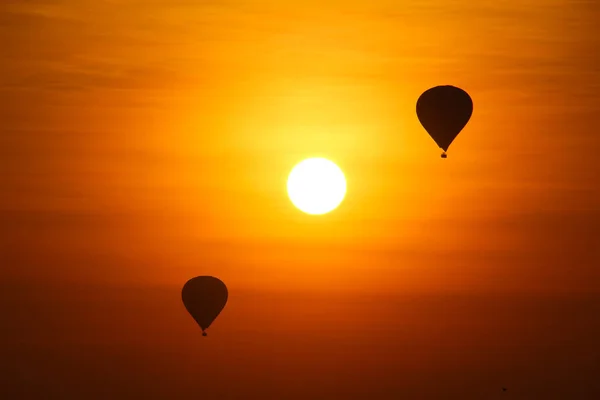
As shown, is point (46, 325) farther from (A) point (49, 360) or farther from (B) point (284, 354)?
(B) point (284, 354)

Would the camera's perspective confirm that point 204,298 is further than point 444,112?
Yes

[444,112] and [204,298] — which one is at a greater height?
[444,112]

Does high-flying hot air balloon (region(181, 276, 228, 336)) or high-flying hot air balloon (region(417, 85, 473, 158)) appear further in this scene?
high-flying hot air balloon (region(181, 276, 228, 336))

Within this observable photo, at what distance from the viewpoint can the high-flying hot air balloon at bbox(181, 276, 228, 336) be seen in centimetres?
3441

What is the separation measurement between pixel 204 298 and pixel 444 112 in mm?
9522

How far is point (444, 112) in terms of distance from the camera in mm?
29797

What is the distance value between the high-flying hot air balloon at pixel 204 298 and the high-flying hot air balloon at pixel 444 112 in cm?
885

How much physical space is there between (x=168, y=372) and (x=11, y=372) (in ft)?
25.1

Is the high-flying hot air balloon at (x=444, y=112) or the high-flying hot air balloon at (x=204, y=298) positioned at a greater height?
the high-flying hot air balloon at (x=444, y=112)

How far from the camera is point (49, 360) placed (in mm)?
57312

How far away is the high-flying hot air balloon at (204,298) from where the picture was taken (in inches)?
1355

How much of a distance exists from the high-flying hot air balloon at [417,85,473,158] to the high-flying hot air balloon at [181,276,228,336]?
→ 885 centimetres

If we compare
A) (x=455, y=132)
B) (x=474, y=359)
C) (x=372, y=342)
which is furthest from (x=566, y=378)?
(x=455, y=132)

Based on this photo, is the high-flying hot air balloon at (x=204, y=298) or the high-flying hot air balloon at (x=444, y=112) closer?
the high-flying hot air balloon at (x=444, y=112)
